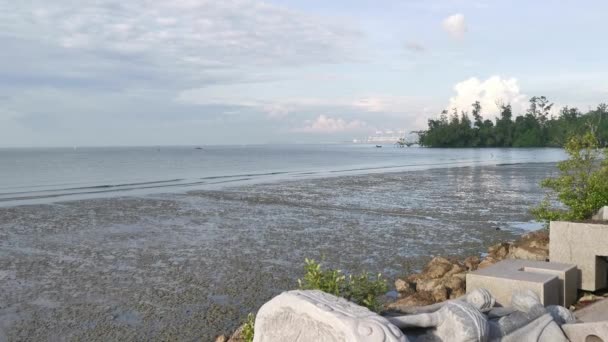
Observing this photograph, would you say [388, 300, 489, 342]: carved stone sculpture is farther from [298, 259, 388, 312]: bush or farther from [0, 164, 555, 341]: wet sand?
[0, 164, 555, 341]: wet sand

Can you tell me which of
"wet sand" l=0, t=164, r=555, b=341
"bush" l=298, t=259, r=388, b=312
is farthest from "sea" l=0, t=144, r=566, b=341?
"bush" l=298, t=259, r=388, b=312

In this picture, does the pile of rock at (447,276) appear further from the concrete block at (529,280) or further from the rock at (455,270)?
the concrete block at (529,280)

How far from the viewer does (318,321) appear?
3355 mm

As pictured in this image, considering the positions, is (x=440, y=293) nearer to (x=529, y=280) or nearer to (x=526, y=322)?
(x=529, y=280)

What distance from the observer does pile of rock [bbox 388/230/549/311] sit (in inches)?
330

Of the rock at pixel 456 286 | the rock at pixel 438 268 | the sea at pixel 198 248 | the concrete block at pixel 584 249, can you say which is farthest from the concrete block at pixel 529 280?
the sea at pixel 198 248

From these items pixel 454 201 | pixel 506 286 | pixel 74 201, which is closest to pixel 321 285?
pixel 506 286

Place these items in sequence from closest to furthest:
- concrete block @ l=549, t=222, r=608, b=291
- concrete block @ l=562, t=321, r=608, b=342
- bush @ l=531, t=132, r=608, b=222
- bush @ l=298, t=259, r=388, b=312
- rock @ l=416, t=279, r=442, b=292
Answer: concrete block @ l=562, t=321, r=608, b=342 → bush @ l=298, t=259, r=388, b=312 → concrete block @ l=549, t=222, r=608, b=291 → rock @ l=416, t=279, r=442, b=292 → bush @ l=531, t=132, r=608, b=222

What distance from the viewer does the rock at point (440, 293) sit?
27.3 feet

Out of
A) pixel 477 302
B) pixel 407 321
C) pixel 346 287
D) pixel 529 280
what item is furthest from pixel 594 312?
pixel 407 321

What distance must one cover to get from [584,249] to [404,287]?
10.3ft

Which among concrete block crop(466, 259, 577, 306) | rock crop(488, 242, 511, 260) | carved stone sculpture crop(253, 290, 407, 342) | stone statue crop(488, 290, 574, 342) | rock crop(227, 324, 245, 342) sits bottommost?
rock crop(227, 324, 245, 342)

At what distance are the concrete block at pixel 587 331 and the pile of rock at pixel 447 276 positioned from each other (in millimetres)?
3207

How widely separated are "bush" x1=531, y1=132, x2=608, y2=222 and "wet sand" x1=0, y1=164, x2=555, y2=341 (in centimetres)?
346
